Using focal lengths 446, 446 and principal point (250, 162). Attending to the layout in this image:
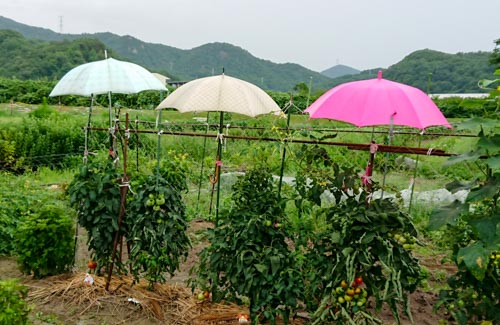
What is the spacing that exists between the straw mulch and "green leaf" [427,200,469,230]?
129cm

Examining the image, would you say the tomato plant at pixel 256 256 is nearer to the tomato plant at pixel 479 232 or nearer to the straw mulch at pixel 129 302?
the straw mulch at pixel 129 302

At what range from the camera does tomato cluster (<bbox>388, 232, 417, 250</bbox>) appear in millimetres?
2400

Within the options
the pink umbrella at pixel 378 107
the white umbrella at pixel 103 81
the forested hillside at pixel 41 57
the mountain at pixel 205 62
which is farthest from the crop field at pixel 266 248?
the mountain at pixel 205 62

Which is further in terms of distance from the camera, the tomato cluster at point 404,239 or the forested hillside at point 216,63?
the forested hillside at point 216,63

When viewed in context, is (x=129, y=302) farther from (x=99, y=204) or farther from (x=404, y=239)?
(x=404, y=239)

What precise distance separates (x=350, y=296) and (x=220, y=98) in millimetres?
1479

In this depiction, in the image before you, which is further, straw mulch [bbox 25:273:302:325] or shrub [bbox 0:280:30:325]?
straw mulch [bbox 25:273:302:325]

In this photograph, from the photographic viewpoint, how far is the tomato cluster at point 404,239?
94.5 inches

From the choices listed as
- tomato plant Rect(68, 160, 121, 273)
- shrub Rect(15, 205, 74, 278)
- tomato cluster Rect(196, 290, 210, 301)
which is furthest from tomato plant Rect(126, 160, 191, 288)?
shrub Rect(15, 205, 74, 278)

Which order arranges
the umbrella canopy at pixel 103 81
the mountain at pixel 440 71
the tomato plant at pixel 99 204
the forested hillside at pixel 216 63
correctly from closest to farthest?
the tomato plant at pixel 99 204, the umbrella canopy at pixel 103 81, the mountain at pixel 440 71, the forested hillside at pixel 216 63

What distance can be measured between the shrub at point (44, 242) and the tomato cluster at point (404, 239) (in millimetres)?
2553

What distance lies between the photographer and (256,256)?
2.67m

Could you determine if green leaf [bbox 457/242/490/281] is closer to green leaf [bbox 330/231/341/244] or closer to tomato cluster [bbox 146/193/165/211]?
green leaf [bbox 330/231/341/244]

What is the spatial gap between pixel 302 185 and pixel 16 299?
1630mm
